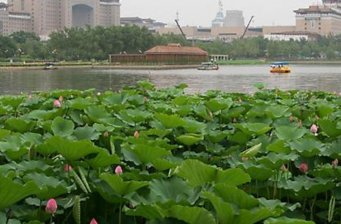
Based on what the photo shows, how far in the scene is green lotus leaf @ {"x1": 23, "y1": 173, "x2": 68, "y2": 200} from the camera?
1546mm

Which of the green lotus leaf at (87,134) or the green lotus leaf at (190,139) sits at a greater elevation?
the green lotus leaf at (87,134)

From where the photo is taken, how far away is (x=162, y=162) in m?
1.79

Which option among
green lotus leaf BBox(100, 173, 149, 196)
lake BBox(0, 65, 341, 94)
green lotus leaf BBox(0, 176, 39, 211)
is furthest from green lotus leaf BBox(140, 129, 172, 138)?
lake BBox(0, 65, 341, 94)

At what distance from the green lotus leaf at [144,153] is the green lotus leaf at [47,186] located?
0.29 m

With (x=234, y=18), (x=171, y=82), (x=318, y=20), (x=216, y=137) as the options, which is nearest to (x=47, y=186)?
(x=216, y=137)

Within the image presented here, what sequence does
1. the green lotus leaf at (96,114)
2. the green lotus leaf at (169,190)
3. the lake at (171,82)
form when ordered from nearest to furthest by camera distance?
1. the green lotus leaf at (169,190)
2. the green lotus leaf at (96,114)
3. the lake at (171,82)

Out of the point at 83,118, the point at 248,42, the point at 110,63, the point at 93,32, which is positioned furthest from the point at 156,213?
the point at 248,42

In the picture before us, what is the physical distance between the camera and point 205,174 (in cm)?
156

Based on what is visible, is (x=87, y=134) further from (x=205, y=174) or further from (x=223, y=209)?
(x=223, y=209)

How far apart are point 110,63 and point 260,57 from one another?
2763cm

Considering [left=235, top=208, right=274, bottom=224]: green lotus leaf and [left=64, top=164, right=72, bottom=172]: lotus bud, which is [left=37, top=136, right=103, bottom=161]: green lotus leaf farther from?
[left=235, top=208, right=274, bottom=224]: green lotus leaf

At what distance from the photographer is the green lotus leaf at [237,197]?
4.54ft

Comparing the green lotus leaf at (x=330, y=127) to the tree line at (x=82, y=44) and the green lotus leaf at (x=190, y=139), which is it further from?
the tree line at (x=82, y=44)

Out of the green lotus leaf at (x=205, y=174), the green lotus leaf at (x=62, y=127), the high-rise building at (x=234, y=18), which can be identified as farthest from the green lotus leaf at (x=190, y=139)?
the high-rise building at (x=234, y=18)
